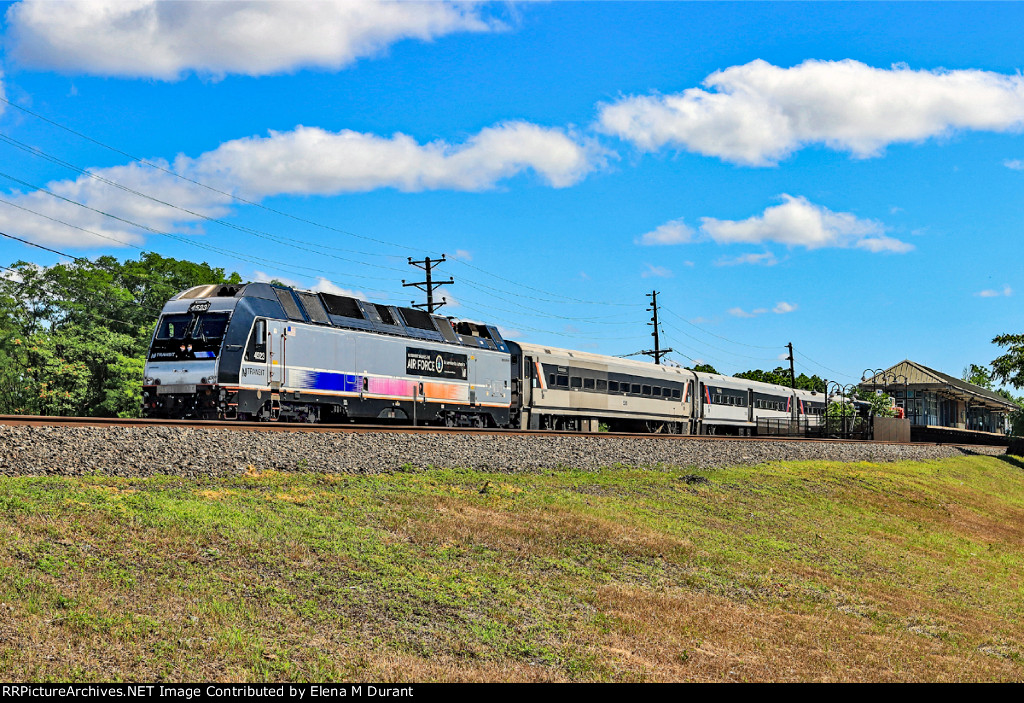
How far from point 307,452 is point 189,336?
7.68 meters

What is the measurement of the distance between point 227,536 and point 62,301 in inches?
2377

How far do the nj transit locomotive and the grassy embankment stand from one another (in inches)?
317

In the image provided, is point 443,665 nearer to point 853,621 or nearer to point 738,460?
point 853,621

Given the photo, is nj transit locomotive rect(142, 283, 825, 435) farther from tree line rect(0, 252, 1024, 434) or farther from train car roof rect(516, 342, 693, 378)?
tree line rect(0, 252, 1024, 434)

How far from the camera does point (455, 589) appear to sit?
36.9 ft

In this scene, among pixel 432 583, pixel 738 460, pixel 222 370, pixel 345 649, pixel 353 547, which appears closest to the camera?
pixel 345 649

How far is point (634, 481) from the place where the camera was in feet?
69.3

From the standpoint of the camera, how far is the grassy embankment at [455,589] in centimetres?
882

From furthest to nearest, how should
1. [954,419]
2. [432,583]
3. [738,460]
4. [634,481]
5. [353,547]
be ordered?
[954,419] < [738,460] < [634,481] < [353,547] < [432,583]

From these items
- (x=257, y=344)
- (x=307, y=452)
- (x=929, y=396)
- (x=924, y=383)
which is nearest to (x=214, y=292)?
(x=257, y=344)

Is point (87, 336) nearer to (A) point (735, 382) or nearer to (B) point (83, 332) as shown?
(B) point (83, 332)

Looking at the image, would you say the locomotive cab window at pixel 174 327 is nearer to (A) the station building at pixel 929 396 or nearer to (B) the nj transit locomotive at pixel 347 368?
(B) the nj transit locomotive at pixel 347 368

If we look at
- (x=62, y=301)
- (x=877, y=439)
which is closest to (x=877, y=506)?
(x=877, y=439)

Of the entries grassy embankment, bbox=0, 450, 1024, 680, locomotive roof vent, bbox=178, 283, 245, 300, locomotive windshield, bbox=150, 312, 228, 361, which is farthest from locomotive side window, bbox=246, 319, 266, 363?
grassy embankment, bbox=0, 450, 1024, 680
